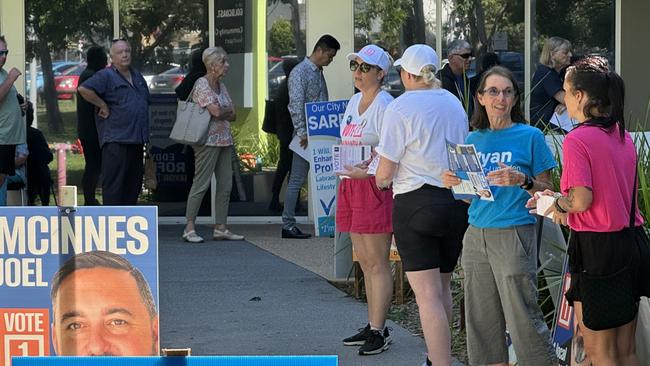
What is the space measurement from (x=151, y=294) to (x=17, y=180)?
656 cm

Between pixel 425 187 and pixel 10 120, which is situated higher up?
pixel 10 120

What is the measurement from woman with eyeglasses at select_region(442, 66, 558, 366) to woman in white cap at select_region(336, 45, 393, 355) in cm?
A: 139

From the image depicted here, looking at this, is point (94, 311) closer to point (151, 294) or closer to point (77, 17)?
point (151, 294)

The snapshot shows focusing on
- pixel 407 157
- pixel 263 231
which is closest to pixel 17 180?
pixel 263 231

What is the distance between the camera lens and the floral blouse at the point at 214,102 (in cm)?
1097

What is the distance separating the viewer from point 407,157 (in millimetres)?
6094

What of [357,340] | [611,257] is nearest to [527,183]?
[611,257]

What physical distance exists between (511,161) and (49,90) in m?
7.91

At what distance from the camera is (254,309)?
334 inches

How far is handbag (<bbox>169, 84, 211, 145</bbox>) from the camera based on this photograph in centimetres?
1097

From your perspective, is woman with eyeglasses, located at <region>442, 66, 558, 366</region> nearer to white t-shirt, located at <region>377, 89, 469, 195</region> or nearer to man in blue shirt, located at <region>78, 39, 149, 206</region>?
white t-shirt, located at <region>377, 89, 469, 195</region>

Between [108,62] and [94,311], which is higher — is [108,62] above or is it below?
above

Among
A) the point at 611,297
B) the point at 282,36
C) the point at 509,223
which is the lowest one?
the point at 611,297

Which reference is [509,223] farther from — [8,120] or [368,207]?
[8,120]
